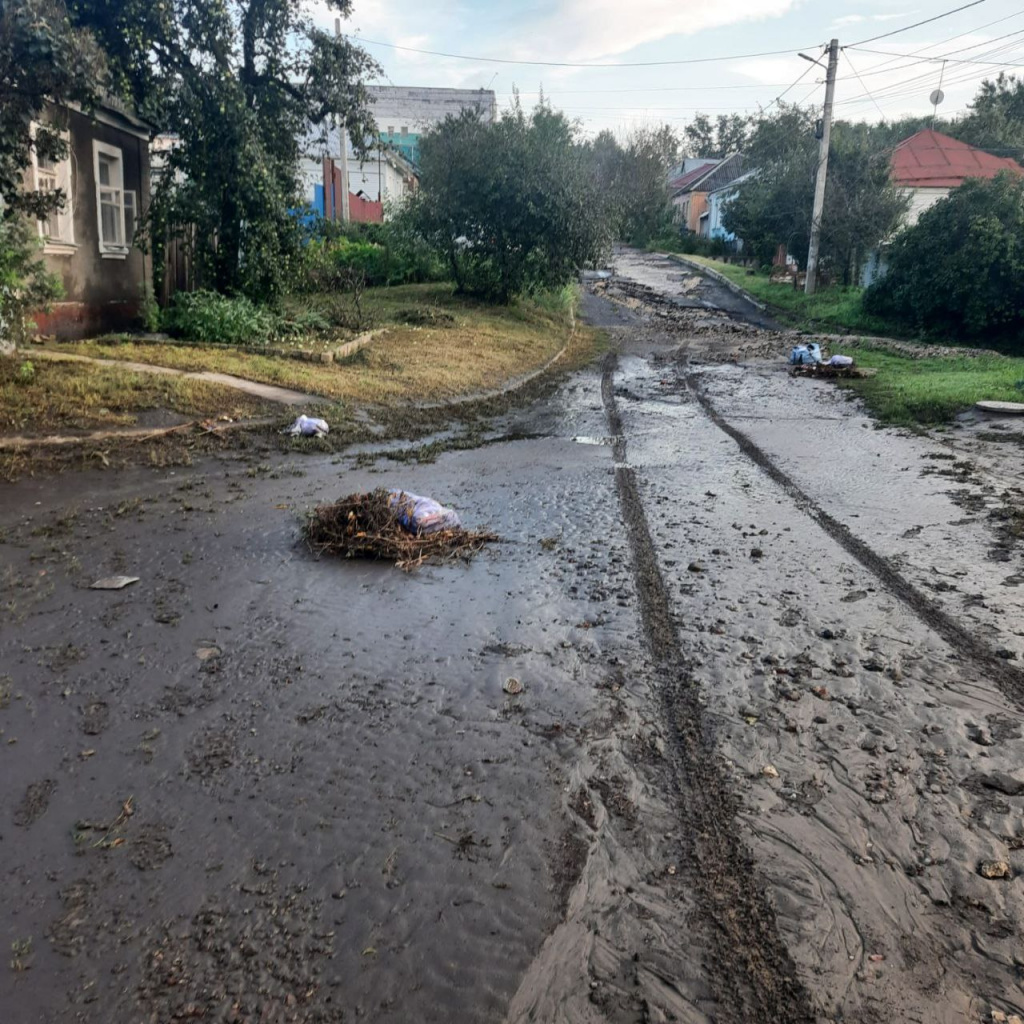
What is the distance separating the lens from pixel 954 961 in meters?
2.71

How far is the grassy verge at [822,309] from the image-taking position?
26.8 metres

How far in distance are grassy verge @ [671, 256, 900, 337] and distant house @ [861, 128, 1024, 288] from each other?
423 cm

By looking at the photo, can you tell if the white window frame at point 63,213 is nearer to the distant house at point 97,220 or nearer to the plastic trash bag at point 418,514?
the distant house at point 97,220

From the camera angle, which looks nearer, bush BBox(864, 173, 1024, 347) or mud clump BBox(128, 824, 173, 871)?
mud clump BBox(128, 824, 173, 871)

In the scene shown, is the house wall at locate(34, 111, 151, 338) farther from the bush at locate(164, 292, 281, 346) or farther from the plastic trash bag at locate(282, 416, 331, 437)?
the plastic trash bag at locate(282, 416, 331, 437)

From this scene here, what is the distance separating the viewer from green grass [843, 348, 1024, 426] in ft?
41.9

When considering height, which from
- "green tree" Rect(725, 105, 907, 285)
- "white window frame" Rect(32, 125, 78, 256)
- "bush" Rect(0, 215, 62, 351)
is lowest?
"bush" Rect(0, 215, 62, 351)

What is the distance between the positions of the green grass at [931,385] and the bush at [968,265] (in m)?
4.51

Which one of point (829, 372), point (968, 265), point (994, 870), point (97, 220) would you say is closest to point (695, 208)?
point (968, 265)

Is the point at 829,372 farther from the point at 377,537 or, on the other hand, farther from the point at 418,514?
the point at 377,537

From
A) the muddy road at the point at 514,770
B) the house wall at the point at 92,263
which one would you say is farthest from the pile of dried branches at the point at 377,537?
the house wall at the point at 92,263

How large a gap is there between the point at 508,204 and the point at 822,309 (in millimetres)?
12732

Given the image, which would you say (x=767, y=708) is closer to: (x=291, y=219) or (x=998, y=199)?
(x=291, y=219)

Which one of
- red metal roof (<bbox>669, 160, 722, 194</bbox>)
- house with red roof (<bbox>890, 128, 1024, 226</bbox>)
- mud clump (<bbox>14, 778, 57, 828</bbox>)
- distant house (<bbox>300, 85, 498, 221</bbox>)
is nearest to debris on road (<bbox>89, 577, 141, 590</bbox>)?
mud clump (<bbox>14, 778, 57, 828</bbox>)
